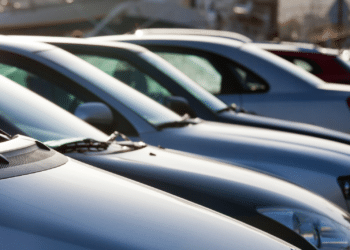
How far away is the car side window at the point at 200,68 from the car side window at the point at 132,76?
1.18 meters

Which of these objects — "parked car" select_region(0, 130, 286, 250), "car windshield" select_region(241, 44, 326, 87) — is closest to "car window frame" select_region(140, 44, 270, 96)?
"car windshield" select_region(241, 44, 326, 87)

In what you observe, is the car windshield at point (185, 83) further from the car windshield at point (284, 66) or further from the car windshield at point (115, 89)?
the car windshield at point (284, 66)

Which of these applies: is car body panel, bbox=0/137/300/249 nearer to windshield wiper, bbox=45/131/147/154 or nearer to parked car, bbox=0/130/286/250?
parked car, bbox=0/130/286/250

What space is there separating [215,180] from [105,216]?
1320 mm

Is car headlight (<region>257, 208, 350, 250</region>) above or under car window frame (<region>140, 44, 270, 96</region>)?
under

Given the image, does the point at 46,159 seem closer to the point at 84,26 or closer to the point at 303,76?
the point at 303,76

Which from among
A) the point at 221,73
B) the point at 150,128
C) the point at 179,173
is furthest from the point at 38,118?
the point at 221,73

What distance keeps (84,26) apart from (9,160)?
64.8 metres

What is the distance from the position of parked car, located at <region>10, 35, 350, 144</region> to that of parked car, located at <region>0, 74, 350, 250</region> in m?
1.56

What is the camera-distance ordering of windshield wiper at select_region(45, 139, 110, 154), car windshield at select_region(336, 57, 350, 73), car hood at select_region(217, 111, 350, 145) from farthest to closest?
car windshield at select_region(336, 57, 350, 73), car hood at select_region(217, 111, 350, 145), windshield wiper at select_region(45, 139, 110, 154)

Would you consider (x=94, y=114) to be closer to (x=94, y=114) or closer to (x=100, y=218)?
(x=94, y=114)

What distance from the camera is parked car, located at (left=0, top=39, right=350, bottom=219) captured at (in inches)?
149

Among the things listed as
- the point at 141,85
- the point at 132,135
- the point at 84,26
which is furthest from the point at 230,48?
the point at 84,26

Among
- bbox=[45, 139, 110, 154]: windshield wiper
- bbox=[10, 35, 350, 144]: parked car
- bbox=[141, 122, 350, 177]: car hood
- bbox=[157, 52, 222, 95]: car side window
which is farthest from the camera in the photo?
bbox=[157, 52, 222, 95]: car side window
